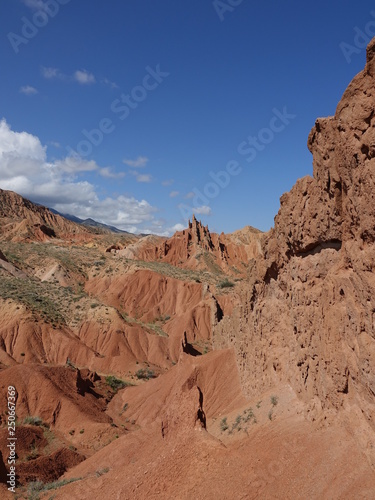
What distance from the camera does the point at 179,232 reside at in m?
101

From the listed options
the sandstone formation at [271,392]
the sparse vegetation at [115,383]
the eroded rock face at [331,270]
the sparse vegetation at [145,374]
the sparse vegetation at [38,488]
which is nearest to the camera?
the eroded rock face at [331,270]

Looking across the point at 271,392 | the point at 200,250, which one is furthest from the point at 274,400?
the point at 200,250

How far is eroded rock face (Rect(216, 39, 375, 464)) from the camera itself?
856cm

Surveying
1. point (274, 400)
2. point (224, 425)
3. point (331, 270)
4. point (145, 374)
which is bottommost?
Answer: point (224, 425)

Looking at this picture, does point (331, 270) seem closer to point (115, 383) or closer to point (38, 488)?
point (38, 488)

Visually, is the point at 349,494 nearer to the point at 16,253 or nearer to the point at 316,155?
the point at 316,155

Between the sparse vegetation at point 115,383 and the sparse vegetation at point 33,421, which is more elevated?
the sparse vegetation at point 115,383

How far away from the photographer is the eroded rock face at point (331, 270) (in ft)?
28.1

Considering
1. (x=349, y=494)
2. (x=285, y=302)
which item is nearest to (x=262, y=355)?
(x=285, y=302)

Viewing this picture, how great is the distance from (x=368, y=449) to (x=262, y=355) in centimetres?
784

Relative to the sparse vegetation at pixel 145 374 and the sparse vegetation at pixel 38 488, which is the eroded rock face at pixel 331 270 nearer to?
the sparse vegetation at pixel 38 488

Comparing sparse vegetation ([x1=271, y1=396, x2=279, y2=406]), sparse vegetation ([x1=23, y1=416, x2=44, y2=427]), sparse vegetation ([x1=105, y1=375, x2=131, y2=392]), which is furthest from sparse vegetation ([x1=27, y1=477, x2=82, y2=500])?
sparse vegetation ([x1=105, y1=375, x2=131, y2=392])

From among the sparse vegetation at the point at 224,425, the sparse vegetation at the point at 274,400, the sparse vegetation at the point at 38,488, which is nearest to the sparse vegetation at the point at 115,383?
the sparse vegetation at the point at 38,488

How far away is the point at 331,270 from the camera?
424 inches
